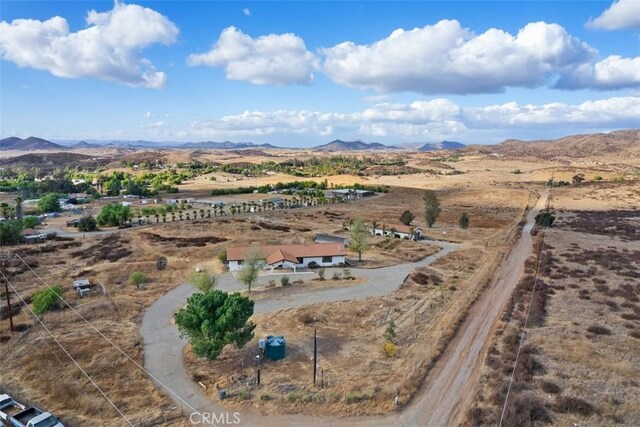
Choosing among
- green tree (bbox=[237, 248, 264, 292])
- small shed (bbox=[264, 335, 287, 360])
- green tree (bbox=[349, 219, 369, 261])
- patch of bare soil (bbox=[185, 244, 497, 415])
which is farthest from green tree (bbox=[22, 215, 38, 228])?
small shed (bbox=[264, 335, 287, 360])

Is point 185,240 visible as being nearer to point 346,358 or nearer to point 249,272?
point 249,272

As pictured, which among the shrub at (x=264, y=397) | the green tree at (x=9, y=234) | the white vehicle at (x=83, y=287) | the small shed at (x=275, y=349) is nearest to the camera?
the shrub at (x=264, y=397)

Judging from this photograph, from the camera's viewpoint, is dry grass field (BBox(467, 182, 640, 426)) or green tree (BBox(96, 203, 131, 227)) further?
green tree (BBox(96, 203, 131, 227))

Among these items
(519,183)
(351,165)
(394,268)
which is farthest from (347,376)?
(351,165)

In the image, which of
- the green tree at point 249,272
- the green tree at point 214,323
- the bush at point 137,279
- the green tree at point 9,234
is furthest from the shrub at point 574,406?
the green tree at point 9,234

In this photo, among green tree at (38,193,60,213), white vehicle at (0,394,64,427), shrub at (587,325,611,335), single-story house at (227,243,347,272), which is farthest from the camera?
green tree at (38,193,60,213)

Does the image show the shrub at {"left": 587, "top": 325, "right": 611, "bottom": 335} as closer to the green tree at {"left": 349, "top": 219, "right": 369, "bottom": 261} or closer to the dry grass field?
the dry grass field

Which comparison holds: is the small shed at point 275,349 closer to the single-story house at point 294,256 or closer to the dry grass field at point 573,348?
the dry grass field at point 573,348
